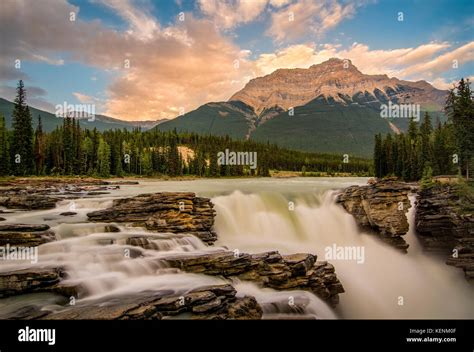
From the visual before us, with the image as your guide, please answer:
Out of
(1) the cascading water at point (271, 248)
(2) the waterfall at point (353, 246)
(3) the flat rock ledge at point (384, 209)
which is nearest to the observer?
(1) the cascading water at point (271, 248)

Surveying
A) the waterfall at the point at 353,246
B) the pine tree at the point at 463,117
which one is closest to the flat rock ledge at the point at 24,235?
the waterfall at the point at 353,246

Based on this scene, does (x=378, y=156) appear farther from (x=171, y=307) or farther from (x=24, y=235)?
(x=24, y=235)

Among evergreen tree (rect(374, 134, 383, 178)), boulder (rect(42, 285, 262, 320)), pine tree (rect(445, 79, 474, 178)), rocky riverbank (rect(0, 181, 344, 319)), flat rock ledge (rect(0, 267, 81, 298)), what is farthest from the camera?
evergreen tree (rect(374, 134, 383, 178))

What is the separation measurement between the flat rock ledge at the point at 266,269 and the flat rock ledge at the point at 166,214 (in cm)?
374

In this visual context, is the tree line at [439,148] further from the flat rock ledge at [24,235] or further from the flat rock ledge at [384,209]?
the flat rock ledge at [24,235]

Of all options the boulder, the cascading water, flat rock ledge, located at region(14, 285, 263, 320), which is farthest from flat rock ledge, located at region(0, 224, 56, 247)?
the boulder

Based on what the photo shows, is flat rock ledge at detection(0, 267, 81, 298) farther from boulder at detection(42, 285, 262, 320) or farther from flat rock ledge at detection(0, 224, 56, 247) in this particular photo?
flat rock ledge at detection(0, 224, 56, 247)

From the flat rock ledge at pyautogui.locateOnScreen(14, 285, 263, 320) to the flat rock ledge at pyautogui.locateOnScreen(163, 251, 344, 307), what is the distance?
1925 mm

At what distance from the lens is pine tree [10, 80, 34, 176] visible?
4494 cm

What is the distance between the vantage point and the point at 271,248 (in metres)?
17.3

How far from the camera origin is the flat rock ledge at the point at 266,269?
1240 centimetres

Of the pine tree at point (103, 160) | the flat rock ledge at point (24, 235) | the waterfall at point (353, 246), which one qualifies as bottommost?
the waterfall at point (353, 246)
